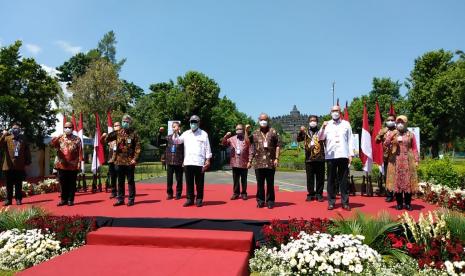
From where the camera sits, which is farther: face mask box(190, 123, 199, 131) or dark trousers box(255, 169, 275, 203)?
face mask box(190, 123, 199, 131)

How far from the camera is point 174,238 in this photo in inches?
212

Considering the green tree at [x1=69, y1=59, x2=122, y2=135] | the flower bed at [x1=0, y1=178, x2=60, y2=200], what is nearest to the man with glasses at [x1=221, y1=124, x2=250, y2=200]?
the flower bed at [x1=0, y1=178, x2=60, y2=200]

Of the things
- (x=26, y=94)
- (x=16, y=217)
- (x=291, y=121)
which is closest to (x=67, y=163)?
(x=16, y=217)

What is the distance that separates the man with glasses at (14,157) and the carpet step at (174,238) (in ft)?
12.7

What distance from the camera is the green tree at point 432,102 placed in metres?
30.4

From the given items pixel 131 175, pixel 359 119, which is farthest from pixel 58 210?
pixel 359 119

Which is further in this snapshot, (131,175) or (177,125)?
(177,125)

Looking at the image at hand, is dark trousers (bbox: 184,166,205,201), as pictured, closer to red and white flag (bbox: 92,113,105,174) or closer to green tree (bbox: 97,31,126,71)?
red and white flag (bbox: 92,113,105,174)

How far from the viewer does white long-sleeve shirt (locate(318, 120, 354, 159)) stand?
683 cm

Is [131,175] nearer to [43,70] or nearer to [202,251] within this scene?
[202,251]

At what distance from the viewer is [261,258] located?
17.0 ft

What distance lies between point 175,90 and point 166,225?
33954 millimetres

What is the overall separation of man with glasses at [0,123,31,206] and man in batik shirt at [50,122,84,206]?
1055 millimetres

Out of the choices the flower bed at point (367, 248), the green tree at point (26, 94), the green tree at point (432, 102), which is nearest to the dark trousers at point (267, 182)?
the flower bed at point (367, 248)
